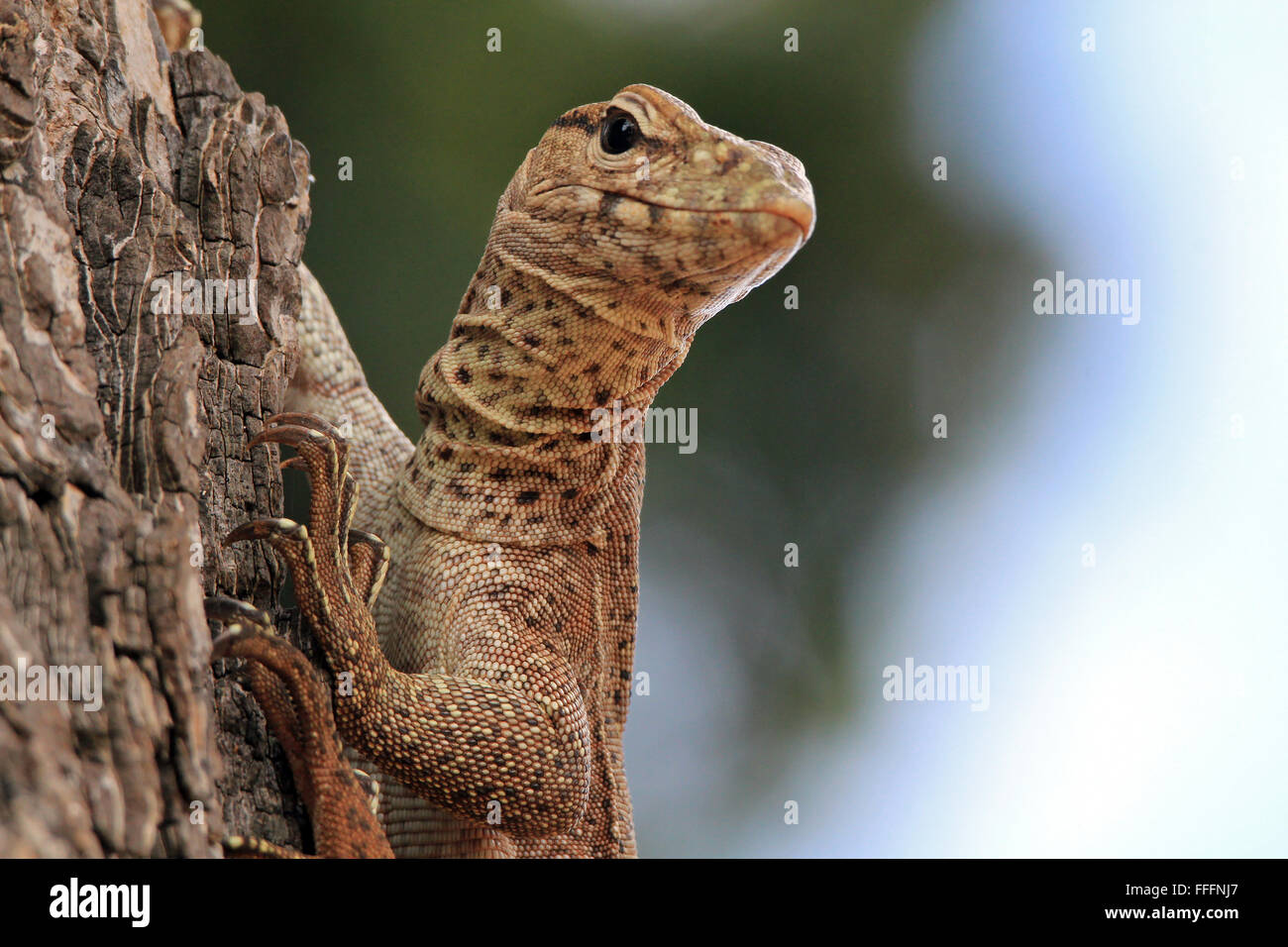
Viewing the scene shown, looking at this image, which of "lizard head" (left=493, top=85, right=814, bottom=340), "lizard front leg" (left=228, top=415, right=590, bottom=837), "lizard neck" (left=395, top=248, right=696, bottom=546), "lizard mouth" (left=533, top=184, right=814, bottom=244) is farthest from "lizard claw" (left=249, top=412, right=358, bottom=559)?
"lizard mouth" (left=533, top=184, right=814, bottom=244)

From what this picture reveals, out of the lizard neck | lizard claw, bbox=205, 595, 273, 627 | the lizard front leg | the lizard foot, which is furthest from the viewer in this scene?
the lizard neck

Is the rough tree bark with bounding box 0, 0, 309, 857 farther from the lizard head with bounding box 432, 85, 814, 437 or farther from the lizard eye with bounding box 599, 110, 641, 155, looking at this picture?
the lizard eye with bounding box 599, 110, 641, 155

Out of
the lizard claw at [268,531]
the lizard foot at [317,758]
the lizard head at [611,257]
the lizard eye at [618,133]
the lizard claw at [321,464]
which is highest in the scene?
the lizard eye at [618,133]

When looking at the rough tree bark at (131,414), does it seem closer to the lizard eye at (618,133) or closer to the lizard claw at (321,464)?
the lizard claw at (321,464)

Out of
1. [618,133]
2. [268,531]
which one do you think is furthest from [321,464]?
[618,133]

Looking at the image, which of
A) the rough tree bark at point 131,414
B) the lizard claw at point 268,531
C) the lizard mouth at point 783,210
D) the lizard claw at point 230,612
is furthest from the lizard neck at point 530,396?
the lizard claw at point 230,612

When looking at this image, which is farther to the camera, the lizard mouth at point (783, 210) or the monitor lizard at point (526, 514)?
the lizard mouth at point (783, 210)

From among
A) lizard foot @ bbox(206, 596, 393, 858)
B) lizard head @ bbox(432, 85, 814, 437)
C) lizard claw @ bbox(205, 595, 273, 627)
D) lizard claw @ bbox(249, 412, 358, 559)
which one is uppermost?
lizard head @ bbox(432, 85, 814, 437)
